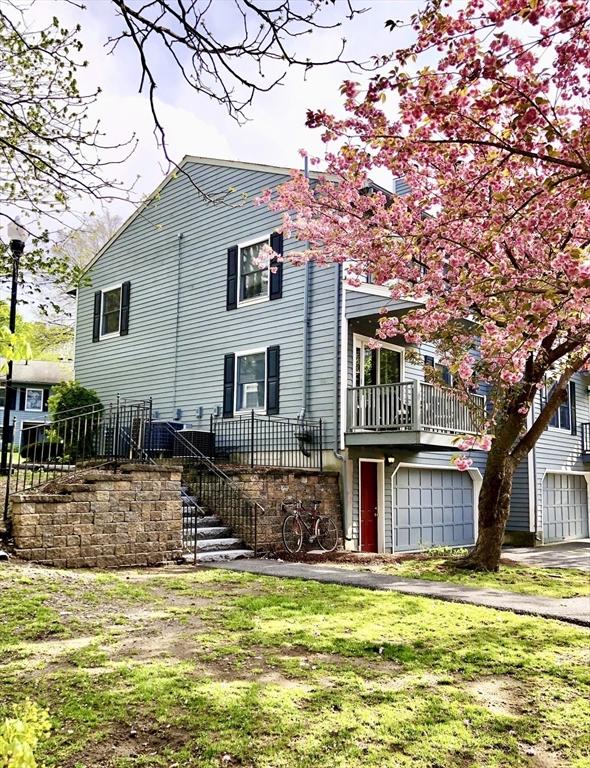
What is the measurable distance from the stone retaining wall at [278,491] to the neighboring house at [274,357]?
0.37 meters

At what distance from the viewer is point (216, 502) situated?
42.9ft

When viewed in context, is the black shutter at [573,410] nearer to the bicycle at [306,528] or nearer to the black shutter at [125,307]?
the bicycle at [306,528]

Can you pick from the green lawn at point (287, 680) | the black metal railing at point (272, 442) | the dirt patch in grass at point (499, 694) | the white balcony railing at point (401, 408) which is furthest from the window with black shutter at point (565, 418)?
the dirt patch in grass at point (499, 694)

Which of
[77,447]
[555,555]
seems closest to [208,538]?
[77,447]

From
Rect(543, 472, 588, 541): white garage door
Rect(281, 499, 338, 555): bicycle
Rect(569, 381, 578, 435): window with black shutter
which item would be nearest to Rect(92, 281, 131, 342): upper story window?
Rect(281, 499, 338, 555): bicycle

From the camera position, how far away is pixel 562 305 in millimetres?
5246

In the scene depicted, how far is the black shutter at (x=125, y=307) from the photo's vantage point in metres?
19.6

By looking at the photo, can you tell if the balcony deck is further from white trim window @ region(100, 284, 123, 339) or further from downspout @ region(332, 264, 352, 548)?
white trim window @ region(100, 284, 123, 339)

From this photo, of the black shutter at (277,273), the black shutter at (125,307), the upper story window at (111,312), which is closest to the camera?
the black shutter at (277,273)

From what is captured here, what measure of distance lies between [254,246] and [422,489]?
290 inches

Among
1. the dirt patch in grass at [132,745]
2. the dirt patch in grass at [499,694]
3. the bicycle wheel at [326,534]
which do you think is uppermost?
the bicycle wheel at [326,534]

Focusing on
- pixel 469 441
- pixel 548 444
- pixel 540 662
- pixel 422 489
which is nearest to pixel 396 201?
pixel 469 441

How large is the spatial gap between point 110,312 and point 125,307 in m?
1.03

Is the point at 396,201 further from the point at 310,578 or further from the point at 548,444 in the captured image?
the point at 548,444
